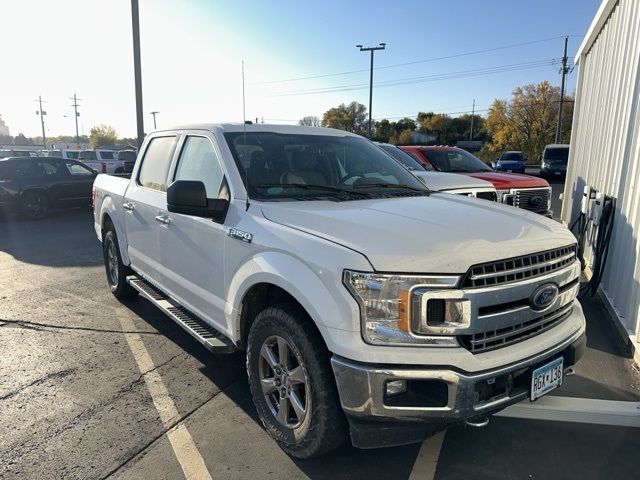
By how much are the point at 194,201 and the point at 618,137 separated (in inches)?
192

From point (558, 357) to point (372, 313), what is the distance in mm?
1200

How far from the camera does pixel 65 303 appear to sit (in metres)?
5.89

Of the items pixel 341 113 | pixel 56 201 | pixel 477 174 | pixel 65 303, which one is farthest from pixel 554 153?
pixel 341 113

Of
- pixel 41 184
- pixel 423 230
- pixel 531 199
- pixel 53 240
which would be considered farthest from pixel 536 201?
pixel 41 184

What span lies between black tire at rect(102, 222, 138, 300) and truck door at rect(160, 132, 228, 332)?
1.55 metres

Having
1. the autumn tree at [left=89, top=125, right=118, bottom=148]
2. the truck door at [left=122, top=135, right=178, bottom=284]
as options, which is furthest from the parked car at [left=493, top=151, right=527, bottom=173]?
the autumn tree at [left=89, top=125, right=118, bottom=148]

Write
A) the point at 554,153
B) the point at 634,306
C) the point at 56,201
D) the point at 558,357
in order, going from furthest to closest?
the point at 554,153, the point at 56,201, the point at 634,306, the point at 558,357

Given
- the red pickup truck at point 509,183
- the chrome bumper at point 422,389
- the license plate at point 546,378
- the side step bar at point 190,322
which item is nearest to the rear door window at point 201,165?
the side step bar at point 190,322

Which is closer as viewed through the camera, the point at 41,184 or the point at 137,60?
the point at 41,184

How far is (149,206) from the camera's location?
4488 millimetres

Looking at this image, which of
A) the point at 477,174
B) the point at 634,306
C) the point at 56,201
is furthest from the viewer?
the point at 56,201

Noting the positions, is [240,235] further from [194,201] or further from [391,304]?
[391,304]

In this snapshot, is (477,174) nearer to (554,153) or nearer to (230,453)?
(230,453)

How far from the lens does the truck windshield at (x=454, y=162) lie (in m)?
9.66
